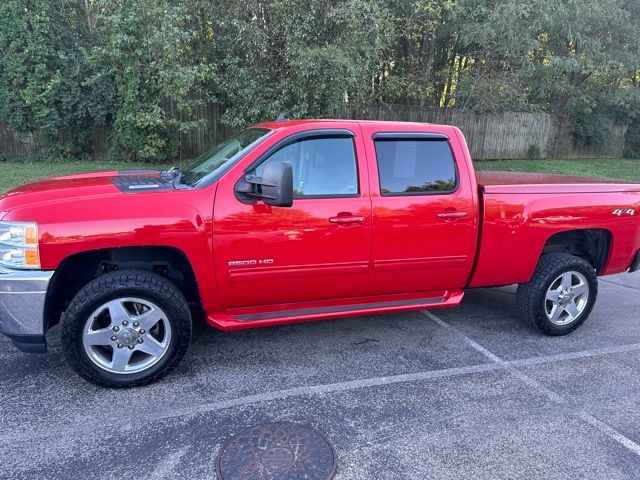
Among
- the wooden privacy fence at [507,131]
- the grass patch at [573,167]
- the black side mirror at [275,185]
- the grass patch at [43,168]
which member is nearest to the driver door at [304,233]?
the black side mirror at [275,185]

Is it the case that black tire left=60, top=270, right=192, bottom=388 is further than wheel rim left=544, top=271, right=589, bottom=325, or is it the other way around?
wheel rim left=544, top=271, right=589, bottom=325

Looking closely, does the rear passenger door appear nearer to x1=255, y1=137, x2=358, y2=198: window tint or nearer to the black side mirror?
x1=255, y1=137, x2=358, y2=198: window tint

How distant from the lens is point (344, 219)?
148 inches

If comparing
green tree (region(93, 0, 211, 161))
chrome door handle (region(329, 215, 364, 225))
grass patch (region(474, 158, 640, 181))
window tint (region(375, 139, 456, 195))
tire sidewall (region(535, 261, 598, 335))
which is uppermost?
green tree (region(93, 0, 211, 161))

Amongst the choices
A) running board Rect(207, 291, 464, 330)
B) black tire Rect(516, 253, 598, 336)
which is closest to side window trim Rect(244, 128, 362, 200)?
running board Rect(207, 291, 464, 330)

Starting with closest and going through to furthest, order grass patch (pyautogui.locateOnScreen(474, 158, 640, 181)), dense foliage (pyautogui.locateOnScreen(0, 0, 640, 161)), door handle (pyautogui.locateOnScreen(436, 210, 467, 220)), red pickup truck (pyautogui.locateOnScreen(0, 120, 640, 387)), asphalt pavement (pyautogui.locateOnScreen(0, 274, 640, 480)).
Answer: asphalt pavement (pyautogui.locateOnScreen(0, 274, 640, 480))
red pickup truck (pyautogui.locateOnScreen(0, 120, 640, 387))
door handle (pyautogui.locateOnScreen(436, 210, 467, 220))
dense foliage (pyautogui.locateOnScreen(0, 0, 640, 161))
grass patch (pyautogui.locateOnScreen(474, 158, 640, 181))

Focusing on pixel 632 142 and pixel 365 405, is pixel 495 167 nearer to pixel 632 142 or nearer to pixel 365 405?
pixel 632 142

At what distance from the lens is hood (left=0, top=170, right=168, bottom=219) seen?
3295mm

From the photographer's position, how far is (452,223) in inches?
161

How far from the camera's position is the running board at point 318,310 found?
3725 millimetres

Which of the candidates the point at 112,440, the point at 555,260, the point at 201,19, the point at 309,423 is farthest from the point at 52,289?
the point at 201,19

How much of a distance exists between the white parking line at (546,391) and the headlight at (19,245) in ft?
11.5

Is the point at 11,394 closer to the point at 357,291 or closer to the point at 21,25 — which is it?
the point at 357,291

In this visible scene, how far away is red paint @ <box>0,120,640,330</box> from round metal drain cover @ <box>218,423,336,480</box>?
94cm
